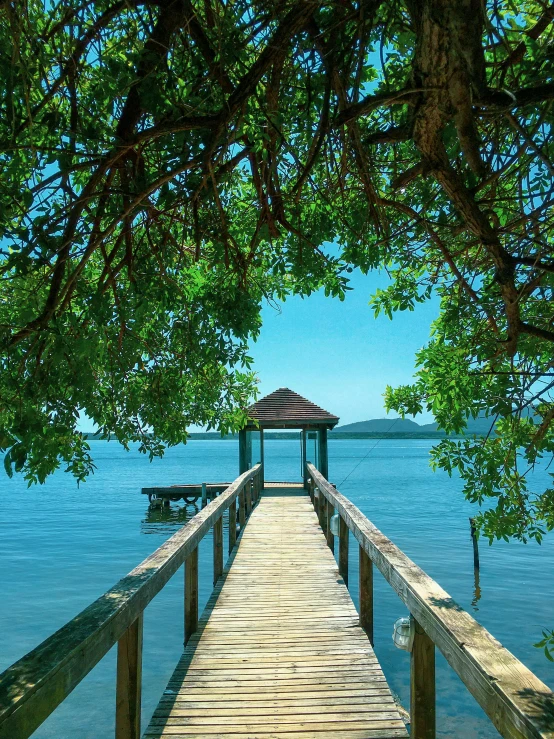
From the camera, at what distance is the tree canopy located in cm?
284

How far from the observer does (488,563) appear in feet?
64.0

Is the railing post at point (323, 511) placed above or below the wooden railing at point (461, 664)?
below

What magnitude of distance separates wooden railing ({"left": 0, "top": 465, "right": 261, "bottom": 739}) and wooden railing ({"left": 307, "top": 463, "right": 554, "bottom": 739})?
47.6 inches

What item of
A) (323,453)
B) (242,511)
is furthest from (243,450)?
(242,511)

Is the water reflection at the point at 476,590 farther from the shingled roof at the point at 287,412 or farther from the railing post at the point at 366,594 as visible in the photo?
the railing post at the point at 366,594

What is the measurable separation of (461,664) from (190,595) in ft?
9.92

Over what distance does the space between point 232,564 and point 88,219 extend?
5.37 m

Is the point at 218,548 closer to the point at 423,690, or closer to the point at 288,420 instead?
the point at 423,690

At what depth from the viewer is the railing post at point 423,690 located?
271 cm

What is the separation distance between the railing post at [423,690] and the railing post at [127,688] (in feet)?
4.03

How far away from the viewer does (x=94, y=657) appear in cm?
218

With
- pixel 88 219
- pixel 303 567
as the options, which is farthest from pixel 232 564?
pixel 88 219

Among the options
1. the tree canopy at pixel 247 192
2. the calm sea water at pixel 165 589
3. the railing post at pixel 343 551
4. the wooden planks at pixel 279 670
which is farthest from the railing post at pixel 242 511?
the tree canopy at pixel 247 192

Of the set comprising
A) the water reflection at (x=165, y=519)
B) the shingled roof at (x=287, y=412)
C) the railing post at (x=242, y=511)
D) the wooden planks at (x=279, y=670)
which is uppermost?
A: the shingled roof at (x=287, y=412)
